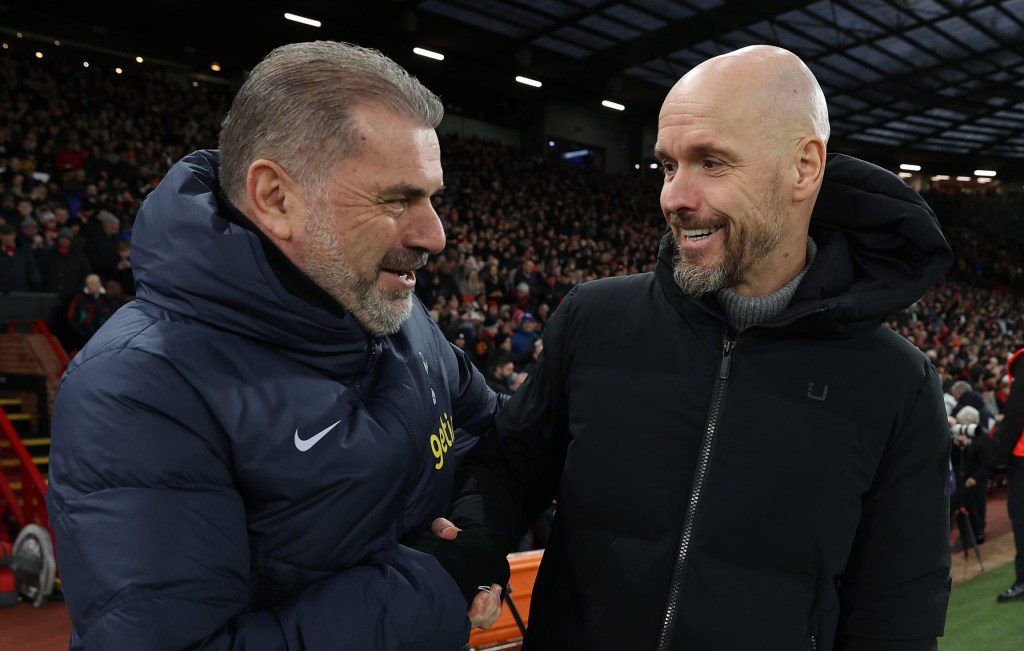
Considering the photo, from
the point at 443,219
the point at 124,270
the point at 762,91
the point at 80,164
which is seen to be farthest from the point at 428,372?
the point at 443,219

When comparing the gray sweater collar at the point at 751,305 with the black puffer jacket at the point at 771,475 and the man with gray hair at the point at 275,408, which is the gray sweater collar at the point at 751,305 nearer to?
the black puffer jacket at the point at 771,475

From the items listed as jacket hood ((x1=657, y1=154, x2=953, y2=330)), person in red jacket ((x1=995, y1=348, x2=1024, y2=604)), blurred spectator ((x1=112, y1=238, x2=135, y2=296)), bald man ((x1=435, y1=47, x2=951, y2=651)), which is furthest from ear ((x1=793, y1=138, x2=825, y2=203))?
blurred spectator ((x1=112, y1=238, x2=135, y2=296))

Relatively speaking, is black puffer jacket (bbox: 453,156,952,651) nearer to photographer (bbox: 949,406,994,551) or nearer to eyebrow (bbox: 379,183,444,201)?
eyebrow (bbox: 379,183,444,201)

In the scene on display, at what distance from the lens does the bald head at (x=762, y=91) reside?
1406 mm

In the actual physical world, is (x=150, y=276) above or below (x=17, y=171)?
below

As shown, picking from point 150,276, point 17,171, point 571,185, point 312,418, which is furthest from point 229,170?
point 571,185

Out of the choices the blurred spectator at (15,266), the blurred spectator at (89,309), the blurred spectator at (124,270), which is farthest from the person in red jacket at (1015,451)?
the blurred spectator at (15,266)

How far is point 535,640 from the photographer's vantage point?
1.53 meters

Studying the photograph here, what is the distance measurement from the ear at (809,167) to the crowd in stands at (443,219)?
20.1 feet

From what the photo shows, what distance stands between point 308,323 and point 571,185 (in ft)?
73.2

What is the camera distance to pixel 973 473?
7.84 metres

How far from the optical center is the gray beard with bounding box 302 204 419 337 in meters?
1.27

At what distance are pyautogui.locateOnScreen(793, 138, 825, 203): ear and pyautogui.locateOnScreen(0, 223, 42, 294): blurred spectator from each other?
8.56 meters

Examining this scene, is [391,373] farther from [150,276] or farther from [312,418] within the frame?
[150,276]
